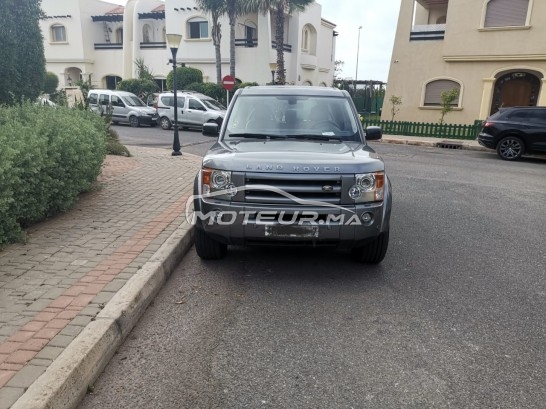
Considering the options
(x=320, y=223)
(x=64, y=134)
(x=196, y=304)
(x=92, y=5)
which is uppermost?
(x=92, y=5)

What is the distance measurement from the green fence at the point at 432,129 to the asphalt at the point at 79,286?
15.8 meters

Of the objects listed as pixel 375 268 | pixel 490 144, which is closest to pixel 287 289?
pixel 375 268

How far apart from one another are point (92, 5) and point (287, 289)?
37.7m

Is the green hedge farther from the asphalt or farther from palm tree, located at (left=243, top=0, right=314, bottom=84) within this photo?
palm tree, located at (left=243, top=0, right=314, bottom=84)

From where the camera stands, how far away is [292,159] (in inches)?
161

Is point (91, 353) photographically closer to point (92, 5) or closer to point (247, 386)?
point (247, 386)

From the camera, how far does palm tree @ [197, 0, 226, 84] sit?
1082 inches

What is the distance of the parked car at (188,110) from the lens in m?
21.2

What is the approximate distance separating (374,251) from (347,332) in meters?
1.30

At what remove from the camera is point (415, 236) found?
589cm

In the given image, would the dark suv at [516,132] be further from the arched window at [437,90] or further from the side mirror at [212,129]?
the side mirror at [212,129]

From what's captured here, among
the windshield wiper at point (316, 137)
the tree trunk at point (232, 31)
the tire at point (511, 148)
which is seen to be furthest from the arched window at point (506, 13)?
the windshield wiper at point (316, 137)

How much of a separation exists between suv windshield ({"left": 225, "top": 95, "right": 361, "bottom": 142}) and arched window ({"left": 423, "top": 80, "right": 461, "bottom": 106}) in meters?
17.9

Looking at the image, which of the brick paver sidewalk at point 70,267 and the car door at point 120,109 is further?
the car door at point 120,109
